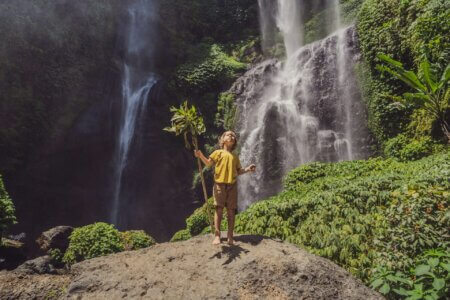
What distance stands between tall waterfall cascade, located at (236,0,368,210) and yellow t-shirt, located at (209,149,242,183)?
12325mm

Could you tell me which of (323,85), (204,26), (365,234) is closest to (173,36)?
(204,26)

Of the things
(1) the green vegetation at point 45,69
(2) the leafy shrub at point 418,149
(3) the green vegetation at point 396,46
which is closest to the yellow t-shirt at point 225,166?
(2) the leafy shrub at point 418,149

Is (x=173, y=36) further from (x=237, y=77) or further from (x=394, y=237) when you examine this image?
(x=394, y=237)

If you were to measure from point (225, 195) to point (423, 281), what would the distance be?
3008 mm

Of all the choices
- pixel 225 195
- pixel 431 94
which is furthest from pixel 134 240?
pixel 431 94

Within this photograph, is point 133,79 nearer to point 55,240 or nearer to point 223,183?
point 55,240

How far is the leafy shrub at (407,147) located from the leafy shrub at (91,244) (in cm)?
1133

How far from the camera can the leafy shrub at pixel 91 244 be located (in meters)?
10.8

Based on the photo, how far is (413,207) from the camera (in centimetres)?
593

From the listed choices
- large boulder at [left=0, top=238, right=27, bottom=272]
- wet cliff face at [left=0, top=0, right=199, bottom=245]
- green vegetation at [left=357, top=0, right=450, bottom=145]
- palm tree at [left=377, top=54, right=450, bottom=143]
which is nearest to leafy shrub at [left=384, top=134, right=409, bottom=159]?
green vegetation at [left=357, top=0, right=450, bottom=145]

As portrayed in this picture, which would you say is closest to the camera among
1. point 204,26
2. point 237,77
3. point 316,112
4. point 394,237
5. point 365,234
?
point 394,237

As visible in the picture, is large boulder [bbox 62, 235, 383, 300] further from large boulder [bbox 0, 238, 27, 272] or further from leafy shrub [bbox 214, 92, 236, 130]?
leafy shrub [bbox 214, 92, 236, 130]

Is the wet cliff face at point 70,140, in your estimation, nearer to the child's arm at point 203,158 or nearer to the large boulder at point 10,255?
the large boulder at point 10,255

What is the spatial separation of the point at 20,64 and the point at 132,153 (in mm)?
9496
